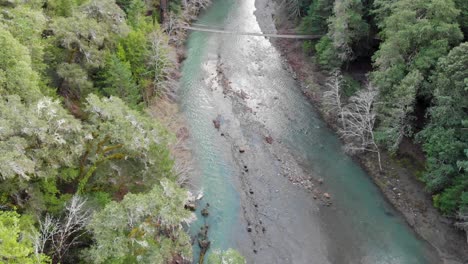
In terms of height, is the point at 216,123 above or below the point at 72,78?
below

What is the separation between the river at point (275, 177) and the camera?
28.5 meters

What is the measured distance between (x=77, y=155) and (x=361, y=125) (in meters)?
23.4

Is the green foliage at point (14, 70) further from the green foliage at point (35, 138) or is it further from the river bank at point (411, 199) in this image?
the river bank at point (411, 199)

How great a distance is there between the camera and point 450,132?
2836 cm

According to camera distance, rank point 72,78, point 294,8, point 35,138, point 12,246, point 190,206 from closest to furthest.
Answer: point 12,246 < point 35,138 < point 72,78 < point 190,206 < point 294,8

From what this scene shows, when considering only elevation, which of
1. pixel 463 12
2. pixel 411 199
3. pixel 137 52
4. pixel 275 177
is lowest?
pixel 275 177

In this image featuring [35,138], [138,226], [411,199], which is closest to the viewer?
[35,138]

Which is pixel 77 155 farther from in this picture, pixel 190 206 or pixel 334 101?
pixel 334 101

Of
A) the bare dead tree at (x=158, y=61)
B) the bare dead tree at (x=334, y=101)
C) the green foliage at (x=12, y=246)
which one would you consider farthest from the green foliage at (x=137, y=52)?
the green foliage at (x=12, y=246)

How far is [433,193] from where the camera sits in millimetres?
31391

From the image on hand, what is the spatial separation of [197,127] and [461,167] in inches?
870

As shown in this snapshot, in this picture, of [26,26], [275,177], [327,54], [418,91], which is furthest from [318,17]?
[26,26]

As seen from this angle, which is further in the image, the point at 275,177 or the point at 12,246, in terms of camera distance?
the point at 275,177

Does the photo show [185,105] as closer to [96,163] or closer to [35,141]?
[96,163]
